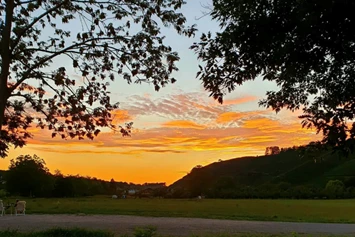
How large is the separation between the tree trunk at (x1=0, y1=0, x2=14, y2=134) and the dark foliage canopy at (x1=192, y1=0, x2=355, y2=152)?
204 inches

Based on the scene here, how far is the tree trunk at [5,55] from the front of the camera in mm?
9398

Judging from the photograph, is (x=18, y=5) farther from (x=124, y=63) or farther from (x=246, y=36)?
(x=246, y=36)

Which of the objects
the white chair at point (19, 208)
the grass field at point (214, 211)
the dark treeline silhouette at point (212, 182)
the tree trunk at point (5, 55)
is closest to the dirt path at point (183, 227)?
the grass field at point (214, 211)

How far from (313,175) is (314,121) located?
138896 mm

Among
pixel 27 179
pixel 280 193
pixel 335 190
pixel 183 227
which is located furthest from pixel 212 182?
pixel 183 227

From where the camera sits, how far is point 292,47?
17.1 ft

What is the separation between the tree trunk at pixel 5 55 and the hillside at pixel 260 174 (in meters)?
102

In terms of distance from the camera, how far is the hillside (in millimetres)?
120375

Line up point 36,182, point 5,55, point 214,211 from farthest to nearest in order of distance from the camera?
point 36,182 < point 214,211 < point 5,55

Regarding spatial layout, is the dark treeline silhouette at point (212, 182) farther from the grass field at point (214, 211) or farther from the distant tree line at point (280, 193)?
the grass field at point (214, 211)

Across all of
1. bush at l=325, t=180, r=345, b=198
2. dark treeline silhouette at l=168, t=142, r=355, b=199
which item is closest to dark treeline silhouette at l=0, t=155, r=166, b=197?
dark treeline silhouette at l=168, t=142, r=355, b=199

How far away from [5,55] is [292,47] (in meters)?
6.73

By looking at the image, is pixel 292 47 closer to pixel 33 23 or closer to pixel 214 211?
pixel 33 23

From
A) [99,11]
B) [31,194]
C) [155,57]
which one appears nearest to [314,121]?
[155,57]
